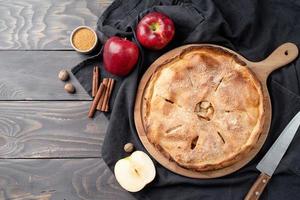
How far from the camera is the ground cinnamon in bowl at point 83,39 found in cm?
158

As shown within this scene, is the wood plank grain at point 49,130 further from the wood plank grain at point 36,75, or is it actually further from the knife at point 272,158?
the knife at point 272,158

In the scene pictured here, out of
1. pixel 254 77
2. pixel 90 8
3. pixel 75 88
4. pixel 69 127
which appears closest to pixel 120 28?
pixel 90 8

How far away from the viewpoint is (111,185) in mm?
1562

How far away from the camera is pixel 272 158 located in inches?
57.6

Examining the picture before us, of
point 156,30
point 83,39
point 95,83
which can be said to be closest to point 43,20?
point 83,39

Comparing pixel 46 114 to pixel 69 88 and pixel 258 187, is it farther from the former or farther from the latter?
pixel 258 187

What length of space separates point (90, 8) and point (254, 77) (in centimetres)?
66

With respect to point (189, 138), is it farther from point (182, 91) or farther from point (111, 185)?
point (111, 185)

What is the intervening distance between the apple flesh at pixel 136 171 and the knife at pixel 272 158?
0.34 m

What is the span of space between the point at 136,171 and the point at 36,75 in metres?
0.53

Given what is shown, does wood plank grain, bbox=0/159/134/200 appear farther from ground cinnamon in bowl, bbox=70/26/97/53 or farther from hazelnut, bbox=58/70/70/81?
ground cinnamon in bowl, bbox=70/26/97/53

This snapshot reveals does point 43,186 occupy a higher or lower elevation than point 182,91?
lower

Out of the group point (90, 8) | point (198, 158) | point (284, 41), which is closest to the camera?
point (198, 158)

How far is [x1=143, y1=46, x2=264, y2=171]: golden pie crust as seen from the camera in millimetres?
1436
